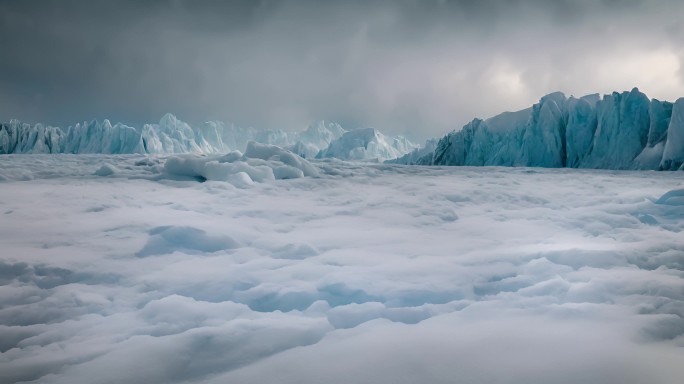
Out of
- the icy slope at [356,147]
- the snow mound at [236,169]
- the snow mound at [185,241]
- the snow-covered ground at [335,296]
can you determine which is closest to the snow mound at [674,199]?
the snow-covered ground at [335,296]

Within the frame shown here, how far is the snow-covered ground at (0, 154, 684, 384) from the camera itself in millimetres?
2033

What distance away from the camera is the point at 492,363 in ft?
6.55

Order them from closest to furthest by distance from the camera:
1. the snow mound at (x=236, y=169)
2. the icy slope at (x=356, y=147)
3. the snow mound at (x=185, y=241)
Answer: the snow mound at (x=185, y=241)
the snow mound at (x=236, y=169)
the icy slope at (x=356, y=147)

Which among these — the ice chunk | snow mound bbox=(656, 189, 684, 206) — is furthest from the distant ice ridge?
snow mound bbox=(656, 189, 684, 206)

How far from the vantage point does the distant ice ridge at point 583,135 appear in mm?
26328

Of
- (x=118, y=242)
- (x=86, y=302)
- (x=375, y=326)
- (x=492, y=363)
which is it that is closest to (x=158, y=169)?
(x=118, y=242)

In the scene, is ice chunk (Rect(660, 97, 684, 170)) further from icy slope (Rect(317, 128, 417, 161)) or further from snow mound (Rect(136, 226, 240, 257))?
icy slope (Rect(317, 128, 417, 161))

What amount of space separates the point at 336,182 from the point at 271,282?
704cm

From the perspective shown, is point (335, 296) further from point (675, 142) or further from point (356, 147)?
point (356, 147)

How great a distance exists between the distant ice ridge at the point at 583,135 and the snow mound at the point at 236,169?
83.7 ft

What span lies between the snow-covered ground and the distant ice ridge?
88.6 ft

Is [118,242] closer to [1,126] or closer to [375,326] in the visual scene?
[375,326]

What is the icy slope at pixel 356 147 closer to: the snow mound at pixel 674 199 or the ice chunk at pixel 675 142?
the ice chunk at pixel 675 142

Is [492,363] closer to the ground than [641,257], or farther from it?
closer to the ground
